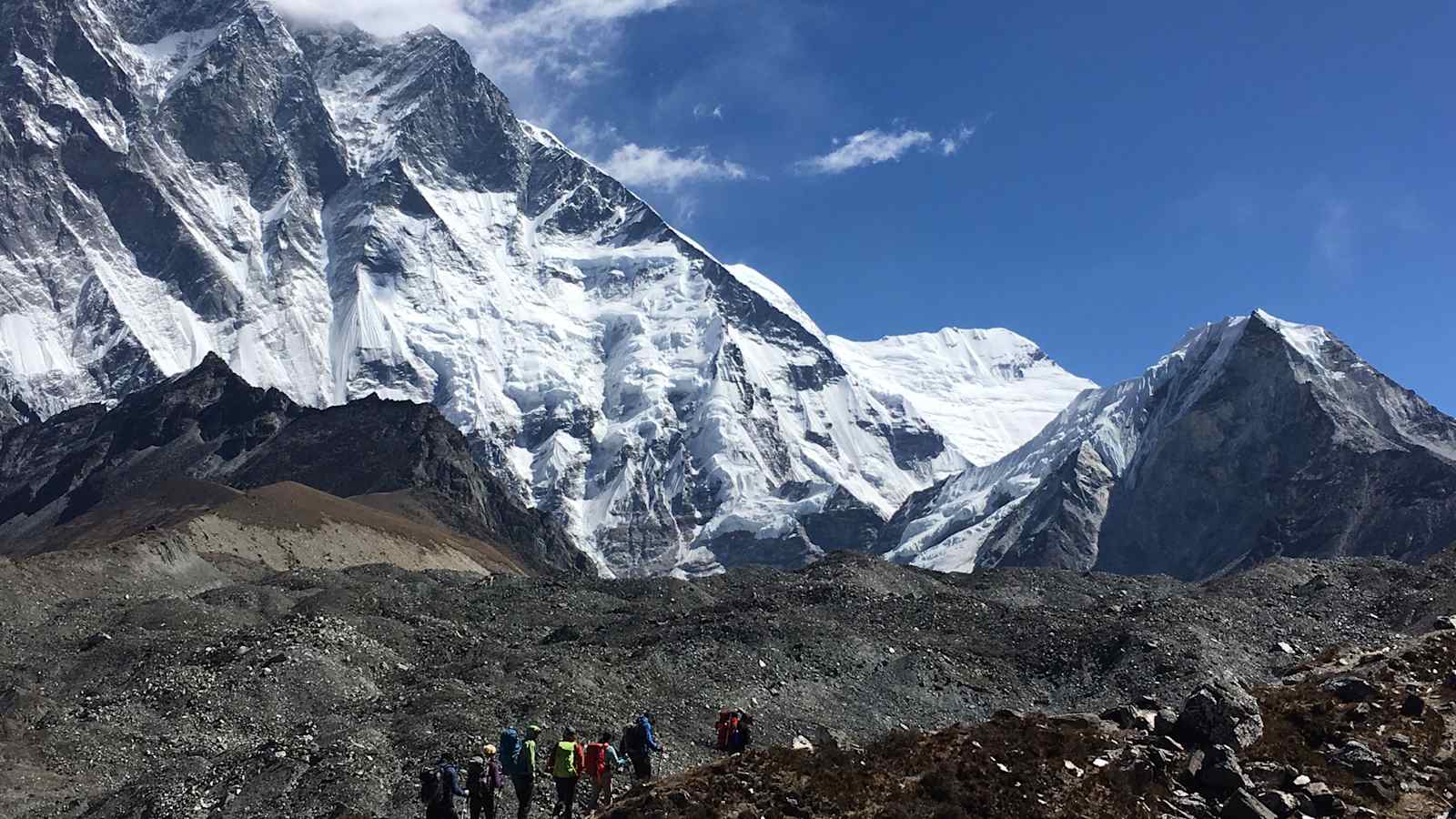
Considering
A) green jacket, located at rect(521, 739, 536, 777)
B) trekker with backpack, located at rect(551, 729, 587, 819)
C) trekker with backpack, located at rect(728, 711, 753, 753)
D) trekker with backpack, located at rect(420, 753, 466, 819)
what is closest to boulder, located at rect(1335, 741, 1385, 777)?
trekker with backpack, located at rect(728, 711, 753, 753)

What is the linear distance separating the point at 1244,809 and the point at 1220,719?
15.9 ft

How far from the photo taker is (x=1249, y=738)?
32.6 m

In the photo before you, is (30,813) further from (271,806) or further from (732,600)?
(732,600)

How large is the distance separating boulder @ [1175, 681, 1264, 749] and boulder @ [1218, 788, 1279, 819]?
13.2 feet

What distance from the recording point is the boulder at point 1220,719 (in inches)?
1280

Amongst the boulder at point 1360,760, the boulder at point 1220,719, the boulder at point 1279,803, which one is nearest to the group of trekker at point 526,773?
the boulder at point 1220,719

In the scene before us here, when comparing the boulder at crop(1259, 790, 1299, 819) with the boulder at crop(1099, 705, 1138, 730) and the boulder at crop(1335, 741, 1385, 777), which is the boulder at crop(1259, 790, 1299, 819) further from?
the boulder at crop(1099, 705, 1138, 730)

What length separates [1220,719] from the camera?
32688 mm

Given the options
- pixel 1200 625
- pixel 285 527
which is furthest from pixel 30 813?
pixel 285 527

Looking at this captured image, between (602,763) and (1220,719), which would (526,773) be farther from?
(1220,719)

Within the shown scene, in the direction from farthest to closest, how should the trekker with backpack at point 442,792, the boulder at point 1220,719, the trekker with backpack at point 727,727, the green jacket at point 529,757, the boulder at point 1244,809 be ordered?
1. the trekker with backpack at point 727,727
2. the green jacket at point 529,757
3. the trekker with backpack at point 442,792
4. the boulder at point 1220,719
5. the boulder at point 1244,809

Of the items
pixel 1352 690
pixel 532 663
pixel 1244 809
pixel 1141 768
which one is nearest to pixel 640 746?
pixel 1141 768

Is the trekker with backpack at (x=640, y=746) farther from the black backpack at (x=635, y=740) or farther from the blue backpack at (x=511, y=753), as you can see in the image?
the blue backpack at (x=511, y=753)

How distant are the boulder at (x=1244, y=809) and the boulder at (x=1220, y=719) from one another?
4.02 m
